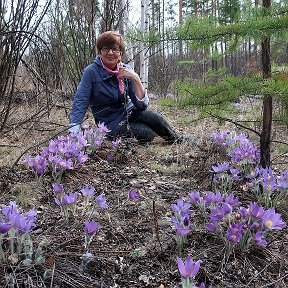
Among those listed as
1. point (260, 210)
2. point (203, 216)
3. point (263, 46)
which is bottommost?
point (203, 216)

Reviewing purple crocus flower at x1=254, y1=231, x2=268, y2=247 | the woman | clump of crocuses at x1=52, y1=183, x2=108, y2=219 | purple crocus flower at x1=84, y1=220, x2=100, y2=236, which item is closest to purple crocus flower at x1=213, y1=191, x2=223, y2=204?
purple crocus flower at x1=254, y1=231, x2=268, y2=247

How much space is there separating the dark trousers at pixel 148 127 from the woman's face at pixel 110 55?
29.1 inches

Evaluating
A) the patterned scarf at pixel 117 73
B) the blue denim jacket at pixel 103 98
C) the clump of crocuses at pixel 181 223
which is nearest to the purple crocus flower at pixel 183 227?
the clump of crocuses at pixel 181 223

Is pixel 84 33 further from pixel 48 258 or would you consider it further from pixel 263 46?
pixel 48 258

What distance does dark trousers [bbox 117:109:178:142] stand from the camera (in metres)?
4.77

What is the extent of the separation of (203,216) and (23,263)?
1.22 metres

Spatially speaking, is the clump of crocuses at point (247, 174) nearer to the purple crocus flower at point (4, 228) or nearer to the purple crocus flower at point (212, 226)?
the purple crocus flower at point (212, 226)

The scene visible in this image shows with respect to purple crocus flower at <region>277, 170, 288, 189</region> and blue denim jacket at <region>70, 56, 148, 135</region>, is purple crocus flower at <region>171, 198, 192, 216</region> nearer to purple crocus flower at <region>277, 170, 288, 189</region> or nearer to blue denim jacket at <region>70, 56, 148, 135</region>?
purple crocus flower at <region>277, 170, 288, 189</region>

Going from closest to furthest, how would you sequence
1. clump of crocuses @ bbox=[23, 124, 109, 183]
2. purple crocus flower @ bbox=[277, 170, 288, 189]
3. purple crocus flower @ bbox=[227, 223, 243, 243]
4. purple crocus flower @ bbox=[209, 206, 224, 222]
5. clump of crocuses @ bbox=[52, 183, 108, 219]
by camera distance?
purple crocus flower @ bbox=[227, 223, 243, 243] → purple crocus flower @ bbox=[209, 206, 224, 222] → clump of crocuses @ bbox=[52, 183, 108, 219] → purple crocus flower @ bbox=[277, 170, 288, 189] → clump of crocuses @ bbox=[23, 124, 109, 183]

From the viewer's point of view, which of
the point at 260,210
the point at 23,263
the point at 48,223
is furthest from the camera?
the point at 48,223

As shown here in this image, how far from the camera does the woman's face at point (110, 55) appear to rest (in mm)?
4223

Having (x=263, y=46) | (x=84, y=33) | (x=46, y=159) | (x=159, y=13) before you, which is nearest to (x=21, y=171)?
(x=46, y=159)

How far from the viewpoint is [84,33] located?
6.33m

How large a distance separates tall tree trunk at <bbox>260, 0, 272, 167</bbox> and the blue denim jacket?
1.76m
